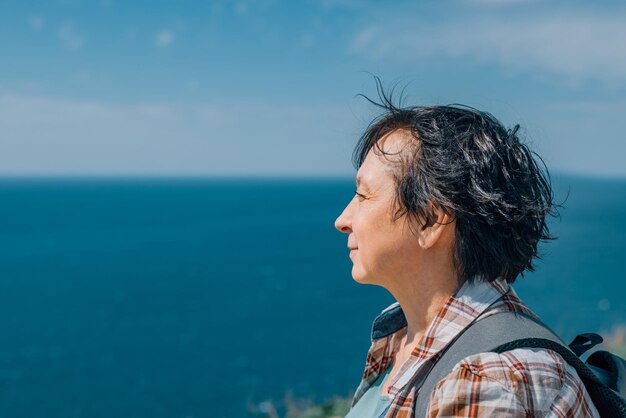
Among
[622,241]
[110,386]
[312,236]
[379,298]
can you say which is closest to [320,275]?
[379,298]

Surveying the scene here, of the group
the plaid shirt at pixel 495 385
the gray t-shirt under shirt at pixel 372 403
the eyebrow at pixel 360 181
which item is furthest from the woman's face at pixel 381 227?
the gray t-shirt under shirt at pixel 372 403

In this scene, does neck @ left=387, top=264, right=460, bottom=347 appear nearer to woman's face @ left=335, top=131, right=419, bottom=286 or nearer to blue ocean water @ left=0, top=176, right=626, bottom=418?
woman's face @ left=335, top=131, right=419, bottom=286

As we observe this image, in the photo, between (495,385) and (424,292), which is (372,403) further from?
(495,385)

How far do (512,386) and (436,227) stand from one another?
516 millimetres

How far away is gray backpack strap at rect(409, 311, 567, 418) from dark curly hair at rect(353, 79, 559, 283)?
194 mm

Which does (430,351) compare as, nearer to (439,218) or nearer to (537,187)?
(439,218)

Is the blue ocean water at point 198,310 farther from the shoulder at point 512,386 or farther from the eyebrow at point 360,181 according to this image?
the shoulder at point 512,386

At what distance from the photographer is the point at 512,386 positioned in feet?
4.42

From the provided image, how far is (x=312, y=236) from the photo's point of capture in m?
97.4

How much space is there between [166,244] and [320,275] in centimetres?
2919

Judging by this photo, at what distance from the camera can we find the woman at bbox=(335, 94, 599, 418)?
1.68m

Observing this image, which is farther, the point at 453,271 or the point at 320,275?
the point at 320,275

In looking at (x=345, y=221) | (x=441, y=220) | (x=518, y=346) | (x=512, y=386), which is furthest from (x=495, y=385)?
(x=345, y=221)

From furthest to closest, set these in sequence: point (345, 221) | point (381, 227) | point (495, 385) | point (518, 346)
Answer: point (345, 221) < point (381, 227) < point (518, 346) < point (495, 385)
